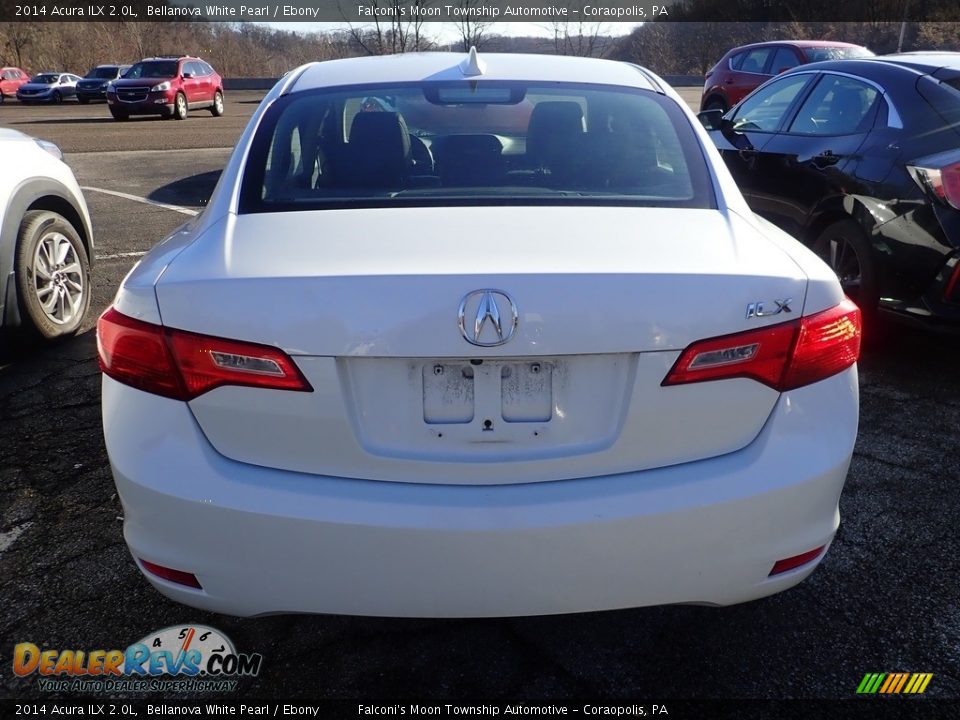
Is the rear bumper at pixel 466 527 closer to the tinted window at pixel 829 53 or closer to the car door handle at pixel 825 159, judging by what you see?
the car door handle at pixel 825 159

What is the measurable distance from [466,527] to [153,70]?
24747 mm

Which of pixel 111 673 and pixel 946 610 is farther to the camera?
pixel 946 610

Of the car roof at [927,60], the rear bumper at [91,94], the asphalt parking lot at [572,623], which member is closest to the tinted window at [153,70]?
the rear bumper at [91,94]

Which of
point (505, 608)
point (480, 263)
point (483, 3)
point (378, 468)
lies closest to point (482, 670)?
point (505, 608)

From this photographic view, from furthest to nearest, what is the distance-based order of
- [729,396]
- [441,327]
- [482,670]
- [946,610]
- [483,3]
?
[483,3] → [946,610] → [482,670] → [729,396] → [441,327]

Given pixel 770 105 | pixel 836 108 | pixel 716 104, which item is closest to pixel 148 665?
pixel 836 108

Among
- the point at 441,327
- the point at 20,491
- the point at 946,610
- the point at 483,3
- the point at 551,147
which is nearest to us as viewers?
the point at 441,327

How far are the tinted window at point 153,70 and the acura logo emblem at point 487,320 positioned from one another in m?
24.0

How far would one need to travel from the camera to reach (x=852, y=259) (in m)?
4.54

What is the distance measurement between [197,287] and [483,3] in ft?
117

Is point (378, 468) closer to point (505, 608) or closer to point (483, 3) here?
point (505, 608)

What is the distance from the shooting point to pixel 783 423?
189cm

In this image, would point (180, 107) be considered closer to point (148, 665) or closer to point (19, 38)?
point (148, 665)

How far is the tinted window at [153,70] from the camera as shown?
22844mm
